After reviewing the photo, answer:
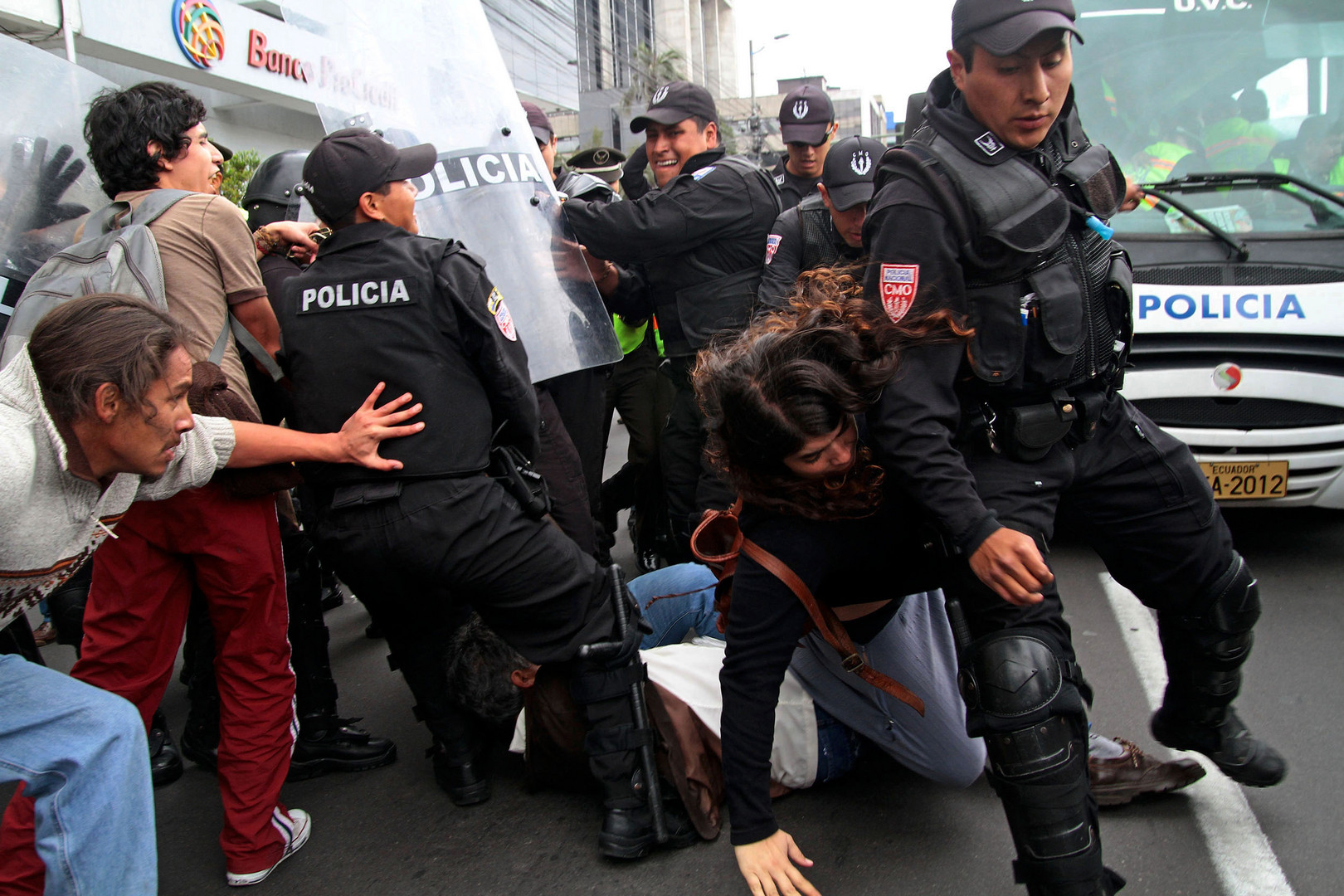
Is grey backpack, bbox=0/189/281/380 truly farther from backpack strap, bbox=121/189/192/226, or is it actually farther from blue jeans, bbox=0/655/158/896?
blue jeans, bbox=0/655/158/896

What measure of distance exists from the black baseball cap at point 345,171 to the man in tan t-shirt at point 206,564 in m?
0.30

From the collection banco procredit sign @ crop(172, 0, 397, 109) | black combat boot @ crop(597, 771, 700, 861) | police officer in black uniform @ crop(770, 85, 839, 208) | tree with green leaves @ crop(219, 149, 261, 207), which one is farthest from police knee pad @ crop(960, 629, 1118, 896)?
tree with green leaves @ crop(219, 149, 261, 207)

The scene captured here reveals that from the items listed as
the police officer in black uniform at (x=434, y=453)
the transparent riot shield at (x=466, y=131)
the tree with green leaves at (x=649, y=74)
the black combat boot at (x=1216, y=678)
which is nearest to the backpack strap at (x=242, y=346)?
the police officer in black uniform at (x=434, y=453)

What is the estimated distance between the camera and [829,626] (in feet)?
6.65

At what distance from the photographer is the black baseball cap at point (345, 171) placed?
95.8 inches

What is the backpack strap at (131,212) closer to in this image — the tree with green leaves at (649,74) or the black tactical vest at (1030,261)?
the black tactical vest at (1030,261)

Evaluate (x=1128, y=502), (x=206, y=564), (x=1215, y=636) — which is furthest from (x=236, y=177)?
(x=1215, y=636)

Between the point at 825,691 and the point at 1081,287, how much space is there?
1.14 m

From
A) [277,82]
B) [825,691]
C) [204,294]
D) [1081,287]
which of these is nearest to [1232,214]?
[1081,287]

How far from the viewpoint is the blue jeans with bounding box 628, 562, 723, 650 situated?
304 centimetres

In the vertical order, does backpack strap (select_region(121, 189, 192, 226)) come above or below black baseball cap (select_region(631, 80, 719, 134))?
below

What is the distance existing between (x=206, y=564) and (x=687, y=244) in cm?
197

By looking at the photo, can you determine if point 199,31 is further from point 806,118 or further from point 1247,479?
point 1247,479

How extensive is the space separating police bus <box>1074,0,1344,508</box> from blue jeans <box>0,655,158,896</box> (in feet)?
11.5
